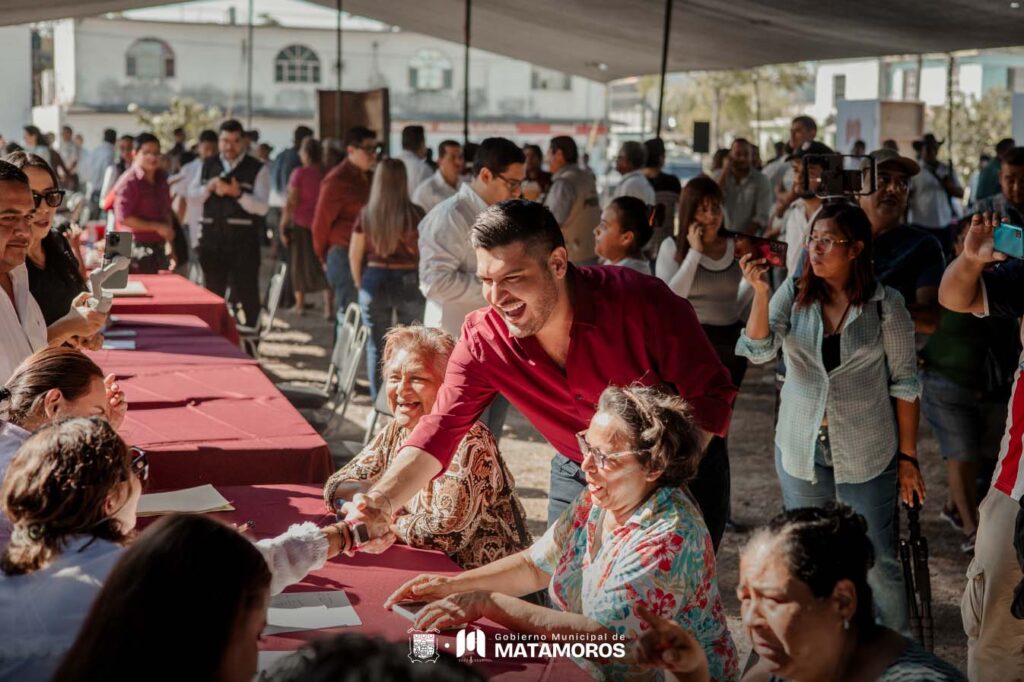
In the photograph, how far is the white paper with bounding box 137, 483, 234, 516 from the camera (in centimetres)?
315

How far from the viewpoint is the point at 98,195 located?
611 inches

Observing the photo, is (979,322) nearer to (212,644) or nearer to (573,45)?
(212,644)

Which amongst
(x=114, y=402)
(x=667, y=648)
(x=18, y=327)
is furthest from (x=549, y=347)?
(x=18, y=327)

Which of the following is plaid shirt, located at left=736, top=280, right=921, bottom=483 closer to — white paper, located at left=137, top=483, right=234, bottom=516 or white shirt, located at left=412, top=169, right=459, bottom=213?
white paper, located at left=137, top=483, right=234, bottom=516

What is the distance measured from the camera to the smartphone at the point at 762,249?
12.6 feet

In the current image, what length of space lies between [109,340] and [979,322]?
372cm

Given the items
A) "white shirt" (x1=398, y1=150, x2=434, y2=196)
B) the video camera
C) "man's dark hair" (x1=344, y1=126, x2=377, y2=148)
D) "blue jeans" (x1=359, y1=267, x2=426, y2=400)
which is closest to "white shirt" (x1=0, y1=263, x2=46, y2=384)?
the video camera

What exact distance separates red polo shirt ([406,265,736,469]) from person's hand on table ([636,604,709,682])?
805 mm

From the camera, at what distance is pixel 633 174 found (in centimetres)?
802

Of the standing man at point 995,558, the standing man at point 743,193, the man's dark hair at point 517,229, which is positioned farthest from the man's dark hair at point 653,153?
the man's dark hair at point 517,229

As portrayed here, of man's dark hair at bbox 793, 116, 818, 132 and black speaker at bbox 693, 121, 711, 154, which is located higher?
man's dark hair at bbox 793, 116, 818, 132

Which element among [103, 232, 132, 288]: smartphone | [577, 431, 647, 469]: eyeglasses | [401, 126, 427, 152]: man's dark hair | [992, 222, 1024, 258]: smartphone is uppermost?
[401, 126, 427, 152]: man's dark hair

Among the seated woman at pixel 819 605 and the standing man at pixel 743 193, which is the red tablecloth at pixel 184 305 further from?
the seated woman at pixel 819 605

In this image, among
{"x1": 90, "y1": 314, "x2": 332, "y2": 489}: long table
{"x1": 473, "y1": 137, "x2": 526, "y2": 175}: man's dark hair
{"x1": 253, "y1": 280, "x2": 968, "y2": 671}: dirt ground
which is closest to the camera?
{"x1": 90, "y1": 314, "x2": 332, "y2": 489}: long table
